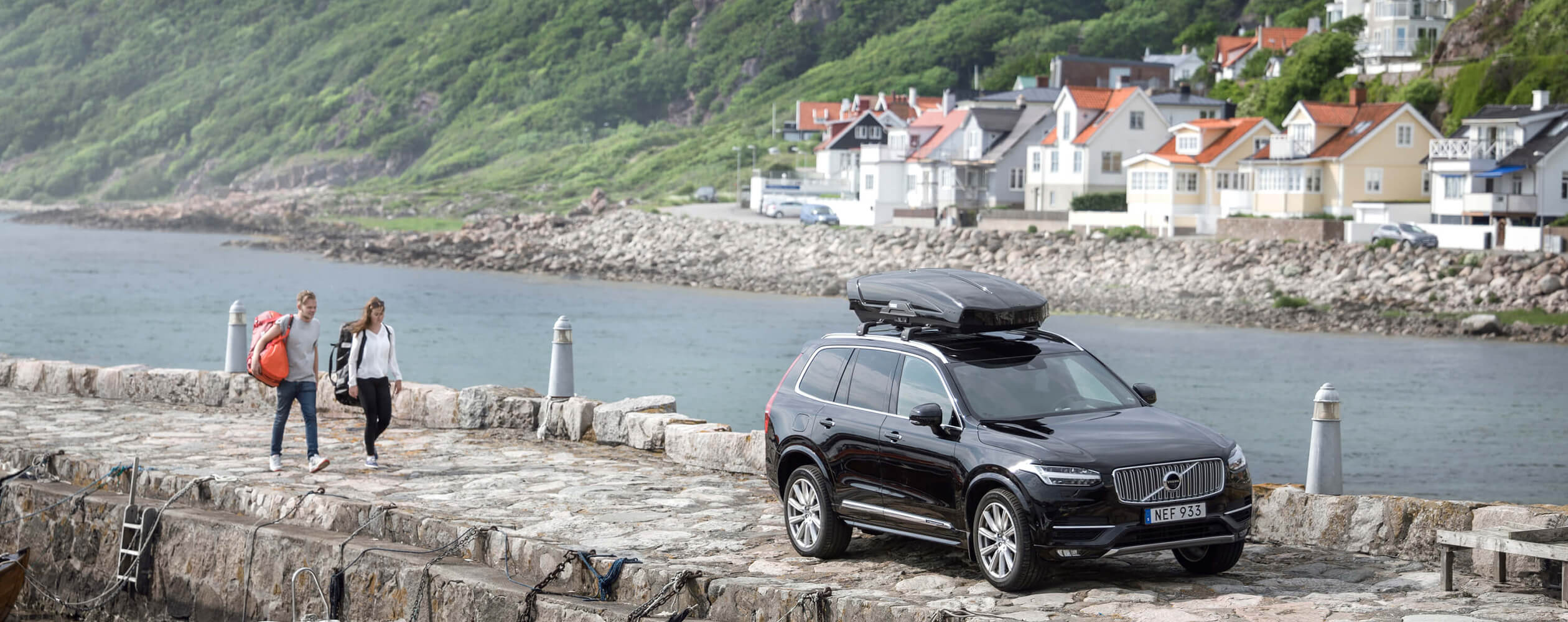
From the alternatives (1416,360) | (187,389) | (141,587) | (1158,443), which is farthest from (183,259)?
(1158,443)

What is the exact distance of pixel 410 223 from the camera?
123 meters

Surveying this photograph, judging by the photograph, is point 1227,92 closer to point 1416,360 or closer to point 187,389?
point 1416,360

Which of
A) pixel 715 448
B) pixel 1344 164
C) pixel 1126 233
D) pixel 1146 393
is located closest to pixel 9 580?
pixel 715 448

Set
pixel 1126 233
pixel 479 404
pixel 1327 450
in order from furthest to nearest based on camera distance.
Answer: pixel 1126 233
pixel 479 404
pixel 1327 450

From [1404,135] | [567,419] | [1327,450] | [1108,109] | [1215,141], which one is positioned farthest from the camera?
[1108,109]

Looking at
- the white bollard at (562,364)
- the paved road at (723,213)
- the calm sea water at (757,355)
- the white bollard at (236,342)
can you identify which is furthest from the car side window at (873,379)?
the paved road at (723,213)

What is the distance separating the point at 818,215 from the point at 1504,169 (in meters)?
40.5

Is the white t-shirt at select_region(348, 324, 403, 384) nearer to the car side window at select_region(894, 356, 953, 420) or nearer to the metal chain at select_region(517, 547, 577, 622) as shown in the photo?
the metal chain at select_region(517, 547, 577, 622)

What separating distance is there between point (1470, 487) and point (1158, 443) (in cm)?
2041

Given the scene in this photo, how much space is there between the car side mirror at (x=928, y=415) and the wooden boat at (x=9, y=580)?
7.90m

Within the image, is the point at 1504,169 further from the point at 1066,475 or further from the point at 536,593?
the point at 536,593

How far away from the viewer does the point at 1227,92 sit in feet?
314

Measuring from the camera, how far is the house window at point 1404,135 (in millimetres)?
70500

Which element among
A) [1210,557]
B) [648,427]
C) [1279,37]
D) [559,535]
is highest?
[1279,37]
